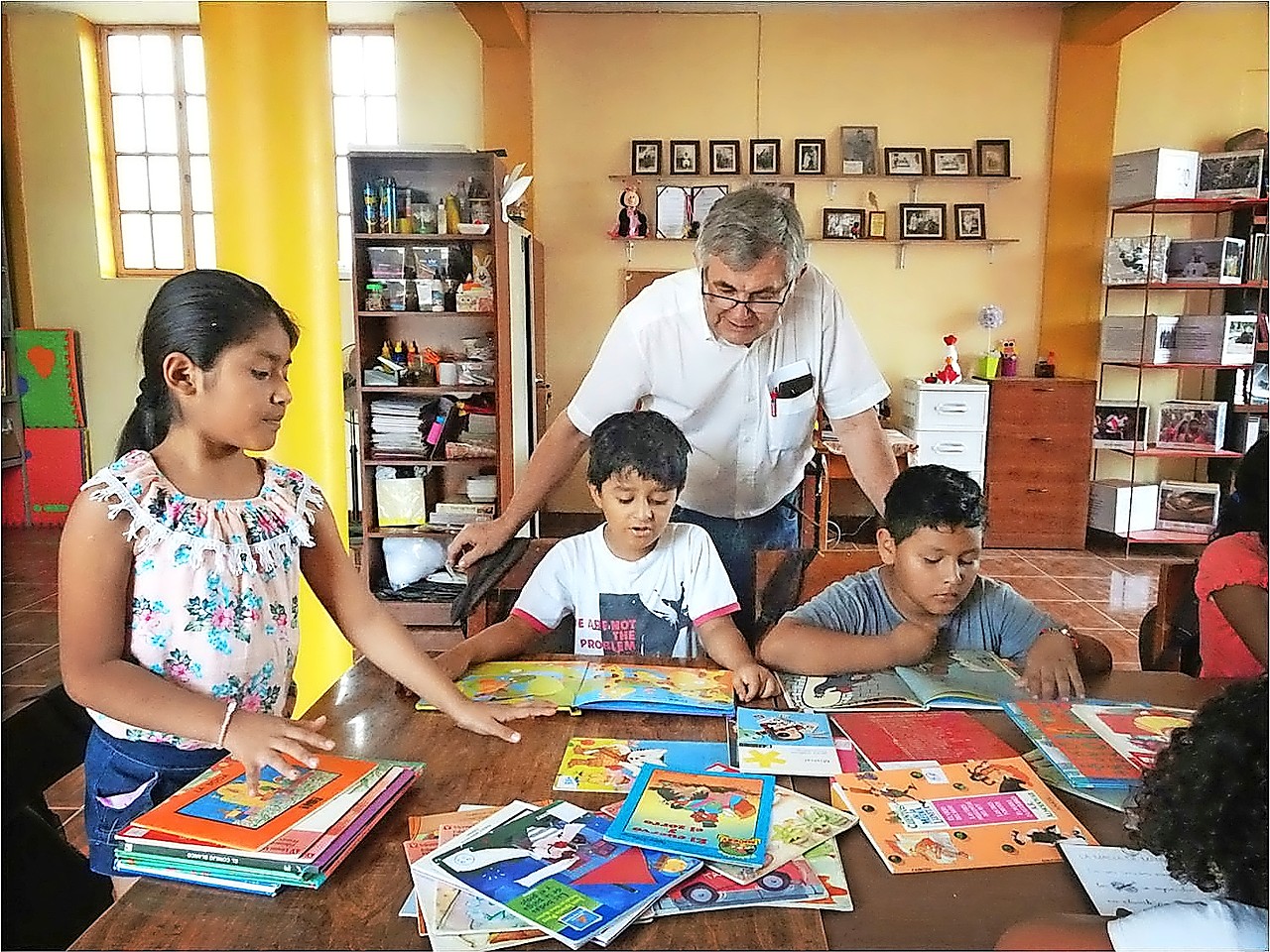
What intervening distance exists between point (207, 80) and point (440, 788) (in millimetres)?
2189

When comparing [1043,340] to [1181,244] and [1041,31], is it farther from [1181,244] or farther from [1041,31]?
[1041,31]

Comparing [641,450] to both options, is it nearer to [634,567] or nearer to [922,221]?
[634,567]

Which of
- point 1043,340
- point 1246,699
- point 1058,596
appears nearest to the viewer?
point 1246,699

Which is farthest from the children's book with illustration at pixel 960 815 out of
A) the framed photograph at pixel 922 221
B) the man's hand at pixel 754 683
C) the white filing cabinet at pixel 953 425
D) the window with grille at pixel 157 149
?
the window with grille at pixel 157 149

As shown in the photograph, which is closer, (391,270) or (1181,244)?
(391,270)

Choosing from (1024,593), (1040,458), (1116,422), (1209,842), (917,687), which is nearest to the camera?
(1209,842)

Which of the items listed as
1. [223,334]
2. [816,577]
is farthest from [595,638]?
[223,334]

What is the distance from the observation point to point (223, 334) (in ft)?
3.63

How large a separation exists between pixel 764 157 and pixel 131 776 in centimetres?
487

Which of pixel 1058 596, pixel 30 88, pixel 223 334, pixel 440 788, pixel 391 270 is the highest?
pixel 30 88

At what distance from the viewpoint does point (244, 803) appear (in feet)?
2.96

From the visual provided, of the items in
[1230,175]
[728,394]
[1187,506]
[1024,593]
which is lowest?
[1024,593]

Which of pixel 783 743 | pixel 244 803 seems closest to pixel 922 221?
pixel 783 743

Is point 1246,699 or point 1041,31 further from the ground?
point 1041,31
